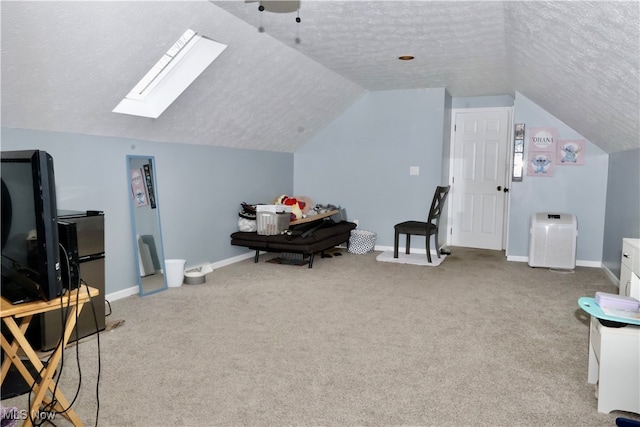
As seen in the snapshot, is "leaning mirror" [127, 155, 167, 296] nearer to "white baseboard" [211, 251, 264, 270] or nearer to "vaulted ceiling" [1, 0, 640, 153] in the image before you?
"vaulted ceiling" [1, 0, 640, 153]

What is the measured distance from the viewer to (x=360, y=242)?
6.25m

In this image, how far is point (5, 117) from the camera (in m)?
3.13

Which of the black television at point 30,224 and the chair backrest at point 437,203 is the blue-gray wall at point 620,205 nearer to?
the chair backrest at point 437,203

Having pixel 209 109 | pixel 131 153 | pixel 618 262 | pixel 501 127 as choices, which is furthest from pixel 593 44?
pixel 501 127

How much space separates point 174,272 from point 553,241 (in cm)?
410

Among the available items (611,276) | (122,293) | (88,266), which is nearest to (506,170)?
(611,276)

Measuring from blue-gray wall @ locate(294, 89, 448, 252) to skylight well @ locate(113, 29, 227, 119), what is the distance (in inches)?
116

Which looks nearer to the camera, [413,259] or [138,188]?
[138,188]

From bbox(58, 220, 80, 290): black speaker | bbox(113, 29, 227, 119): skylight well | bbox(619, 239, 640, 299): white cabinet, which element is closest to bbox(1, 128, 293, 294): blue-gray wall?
bbox(113, 29, 227, 119): skylight well

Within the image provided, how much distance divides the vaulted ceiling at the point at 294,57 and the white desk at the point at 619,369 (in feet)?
4.60

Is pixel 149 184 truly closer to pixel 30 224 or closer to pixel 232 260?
pixel 232 260

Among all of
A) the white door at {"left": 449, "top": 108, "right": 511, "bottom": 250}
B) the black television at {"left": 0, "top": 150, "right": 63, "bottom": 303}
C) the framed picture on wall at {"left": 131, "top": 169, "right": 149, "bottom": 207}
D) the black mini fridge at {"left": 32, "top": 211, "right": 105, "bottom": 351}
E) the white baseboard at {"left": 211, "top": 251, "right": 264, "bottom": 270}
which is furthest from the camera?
the white door at {"left": 449, "top": 108, "right": 511, "bottom": 250}

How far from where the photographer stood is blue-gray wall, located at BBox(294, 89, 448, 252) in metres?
6.24

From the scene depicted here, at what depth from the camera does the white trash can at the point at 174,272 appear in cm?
446
